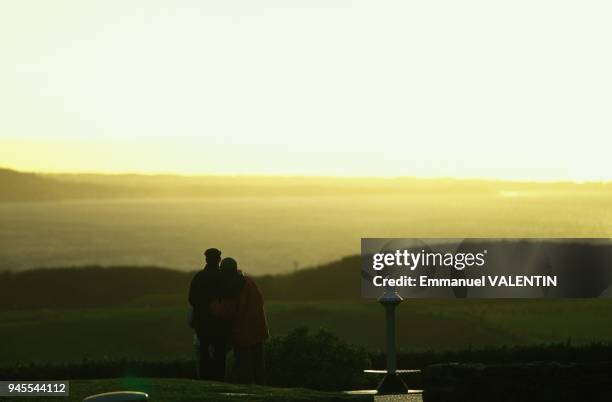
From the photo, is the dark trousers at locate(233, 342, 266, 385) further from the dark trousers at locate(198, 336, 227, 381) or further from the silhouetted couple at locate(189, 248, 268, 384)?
the dark trousers at locate(198, 336, 227, 381)

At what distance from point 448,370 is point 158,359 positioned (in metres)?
6.76

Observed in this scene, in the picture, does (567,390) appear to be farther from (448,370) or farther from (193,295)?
(193,295)

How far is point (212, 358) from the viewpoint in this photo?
19.7 metres

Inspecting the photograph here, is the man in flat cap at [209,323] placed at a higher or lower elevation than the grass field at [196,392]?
higher

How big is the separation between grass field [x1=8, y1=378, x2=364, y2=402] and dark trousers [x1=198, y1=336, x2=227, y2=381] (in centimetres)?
57

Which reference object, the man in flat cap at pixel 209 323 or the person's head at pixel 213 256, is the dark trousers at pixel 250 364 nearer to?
the man in flat cap at pixel 209 323

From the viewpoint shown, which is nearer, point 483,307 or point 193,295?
point 193,295

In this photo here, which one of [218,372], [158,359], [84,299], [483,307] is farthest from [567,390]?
[84,299]

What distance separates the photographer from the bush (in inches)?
856

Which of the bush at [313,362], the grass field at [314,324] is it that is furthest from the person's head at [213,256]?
the grass field at [314,324]

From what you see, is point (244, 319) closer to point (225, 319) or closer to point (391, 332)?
point (225, 319)

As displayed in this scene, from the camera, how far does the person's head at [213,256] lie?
1909 cm

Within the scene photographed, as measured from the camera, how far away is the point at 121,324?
140 feet

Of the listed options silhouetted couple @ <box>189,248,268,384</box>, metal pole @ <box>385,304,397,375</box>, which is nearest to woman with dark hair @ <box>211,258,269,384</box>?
silhouetted couple @ <box>189,248,268,384</box>
